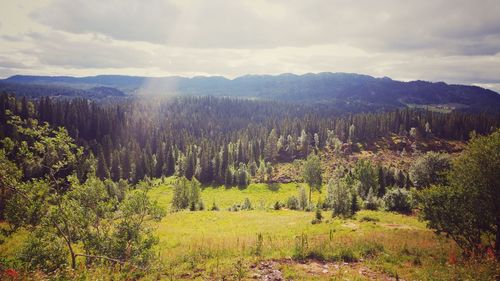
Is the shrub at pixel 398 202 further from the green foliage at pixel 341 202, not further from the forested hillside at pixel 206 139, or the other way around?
the forested hillside at pixel 206 139

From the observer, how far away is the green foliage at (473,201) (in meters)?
18.2

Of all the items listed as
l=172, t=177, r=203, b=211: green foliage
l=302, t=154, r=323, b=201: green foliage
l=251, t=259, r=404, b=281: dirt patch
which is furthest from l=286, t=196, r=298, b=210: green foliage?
l=251, t=259, r=404, b=281: dirt patch

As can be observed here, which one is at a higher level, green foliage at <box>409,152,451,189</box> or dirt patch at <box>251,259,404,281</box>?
dirt patch at <box>251,259,404,281</box>

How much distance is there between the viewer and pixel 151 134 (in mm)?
174250

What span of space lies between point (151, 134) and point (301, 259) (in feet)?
557

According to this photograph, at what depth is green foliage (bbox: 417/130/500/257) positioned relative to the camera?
18.2 meters

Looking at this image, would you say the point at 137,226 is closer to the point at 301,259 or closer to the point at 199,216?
the point at 301,259

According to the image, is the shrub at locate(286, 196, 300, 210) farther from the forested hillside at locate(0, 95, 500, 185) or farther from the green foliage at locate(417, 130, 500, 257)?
the forested hillside at locate(0, 95, 500, 185)

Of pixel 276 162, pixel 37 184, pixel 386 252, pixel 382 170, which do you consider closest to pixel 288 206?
pixel 382 170

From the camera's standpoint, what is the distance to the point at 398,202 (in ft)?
161

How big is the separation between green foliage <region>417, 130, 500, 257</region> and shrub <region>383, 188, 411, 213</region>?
3133cm

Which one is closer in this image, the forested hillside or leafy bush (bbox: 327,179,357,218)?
leafy bush (bbox: 327,179,357,218)

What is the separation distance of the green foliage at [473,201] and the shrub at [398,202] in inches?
1233

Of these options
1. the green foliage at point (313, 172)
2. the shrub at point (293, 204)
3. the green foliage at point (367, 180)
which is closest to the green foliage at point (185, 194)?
the shrub at point (293, 204)
